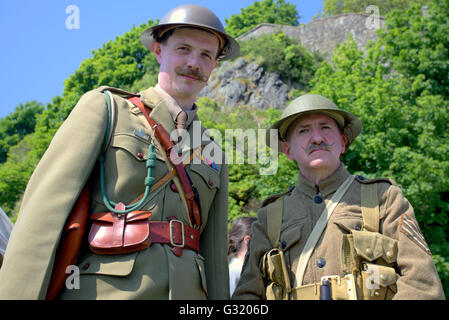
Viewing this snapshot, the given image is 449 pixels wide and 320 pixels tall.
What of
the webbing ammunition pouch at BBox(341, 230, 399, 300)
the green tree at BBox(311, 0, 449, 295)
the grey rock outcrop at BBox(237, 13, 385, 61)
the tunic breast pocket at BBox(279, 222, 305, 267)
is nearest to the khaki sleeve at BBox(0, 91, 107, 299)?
the tunic breast pocket at BBox(279, 222, 305, 267)

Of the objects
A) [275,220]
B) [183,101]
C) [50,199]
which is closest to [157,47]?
[183,101]

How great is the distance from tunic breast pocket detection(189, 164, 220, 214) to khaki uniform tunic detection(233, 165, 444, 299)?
1.74 feet

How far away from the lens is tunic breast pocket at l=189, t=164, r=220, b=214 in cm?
325

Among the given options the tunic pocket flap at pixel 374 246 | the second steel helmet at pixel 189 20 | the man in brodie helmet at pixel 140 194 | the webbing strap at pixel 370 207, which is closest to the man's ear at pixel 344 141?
the webbing strap at pixel 370 207

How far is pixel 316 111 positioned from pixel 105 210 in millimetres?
1821

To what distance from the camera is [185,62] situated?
333cm

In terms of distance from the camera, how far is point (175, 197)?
3006 millimetres

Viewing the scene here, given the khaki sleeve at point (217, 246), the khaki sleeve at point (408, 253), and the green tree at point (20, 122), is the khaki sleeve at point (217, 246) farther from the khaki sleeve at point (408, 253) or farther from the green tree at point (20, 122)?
the green tree at point (20, 122)

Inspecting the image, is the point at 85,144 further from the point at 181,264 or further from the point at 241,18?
the point at 241,18

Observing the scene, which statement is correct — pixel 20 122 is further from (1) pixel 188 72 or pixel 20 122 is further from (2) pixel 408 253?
(2) pixel 408 253

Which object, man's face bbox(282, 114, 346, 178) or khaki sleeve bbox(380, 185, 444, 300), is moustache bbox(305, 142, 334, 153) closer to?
man's face bbox(282, 114, 346, 178)

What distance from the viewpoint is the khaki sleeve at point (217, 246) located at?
3.28 metres

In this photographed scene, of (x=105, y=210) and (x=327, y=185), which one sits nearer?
(x=105, y=210)

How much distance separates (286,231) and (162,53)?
1.68m
